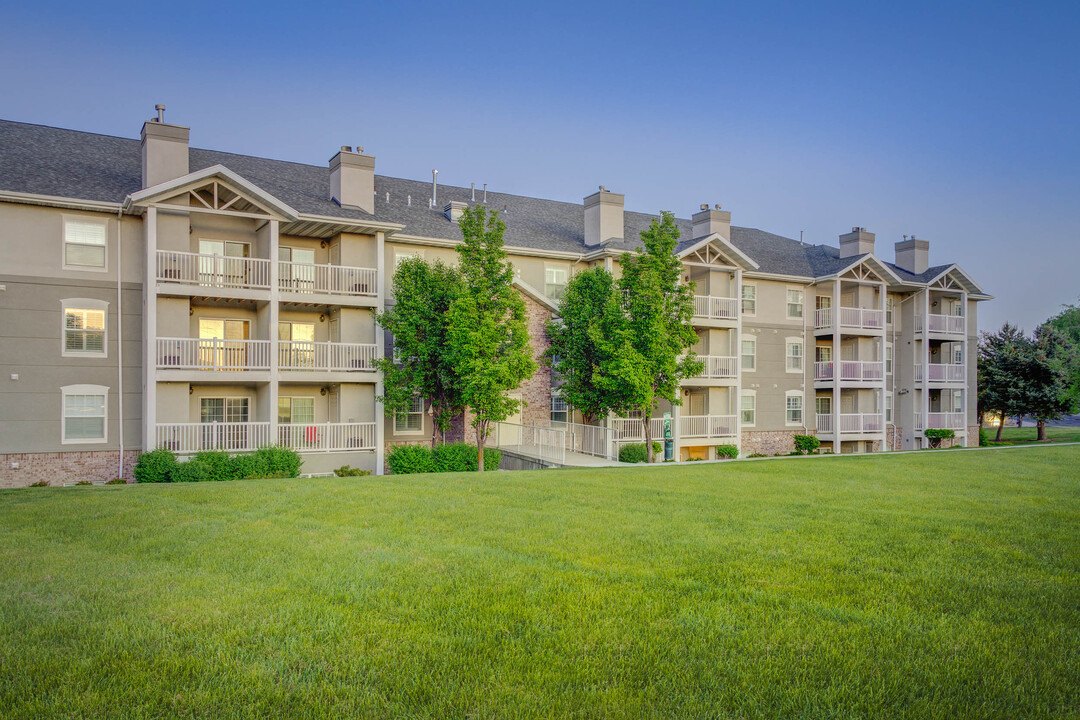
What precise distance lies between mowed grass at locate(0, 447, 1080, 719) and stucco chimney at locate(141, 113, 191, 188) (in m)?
12.1

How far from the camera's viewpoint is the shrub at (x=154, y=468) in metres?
19.0

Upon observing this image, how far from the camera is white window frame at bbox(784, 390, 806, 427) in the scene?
32500 millimetres

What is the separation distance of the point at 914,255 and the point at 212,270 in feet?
110

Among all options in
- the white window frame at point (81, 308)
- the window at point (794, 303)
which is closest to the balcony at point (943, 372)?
the window at point (794, 303)

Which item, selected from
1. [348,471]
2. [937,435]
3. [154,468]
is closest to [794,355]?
[937,435]

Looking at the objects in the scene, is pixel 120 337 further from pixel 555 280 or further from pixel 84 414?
pixel 555 280

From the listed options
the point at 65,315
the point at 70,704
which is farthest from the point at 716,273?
the point at 70,704

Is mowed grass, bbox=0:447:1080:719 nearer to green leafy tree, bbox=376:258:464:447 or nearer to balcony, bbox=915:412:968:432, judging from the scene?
green leafy tree, bbox=376:258:464:447

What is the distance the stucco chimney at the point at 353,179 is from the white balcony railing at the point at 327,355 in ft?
16.2

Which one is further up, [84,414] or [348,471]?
[84,414]

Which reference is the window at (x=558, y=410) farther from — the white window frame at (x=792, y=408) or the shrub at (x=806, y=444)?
the white window frame at (x=792, y=408)

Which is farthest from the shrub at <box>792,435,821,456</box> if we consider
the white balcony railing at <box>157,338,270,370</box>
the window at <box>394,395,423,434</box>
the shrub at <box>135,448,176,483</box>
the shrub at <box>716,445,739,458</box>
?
the shrub at <box>135,448,176,483</box>

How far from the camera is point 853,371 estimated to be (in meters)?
32.9

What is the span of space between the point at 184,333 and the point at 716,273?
805 inches
